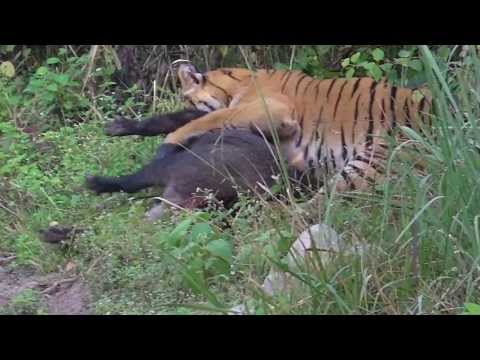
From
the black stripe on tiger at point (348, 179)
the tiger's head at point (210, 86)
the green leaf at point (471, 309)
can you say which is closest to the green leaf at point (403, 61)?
the tiger's head at point (210, 86)

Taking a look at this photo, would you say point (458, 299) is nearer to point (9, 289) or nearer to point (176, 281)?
point (176, 281)

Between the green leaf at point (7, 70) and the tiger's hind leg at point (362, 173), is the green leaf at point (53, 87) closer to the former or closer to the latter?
the green leaf at point (7, 70)

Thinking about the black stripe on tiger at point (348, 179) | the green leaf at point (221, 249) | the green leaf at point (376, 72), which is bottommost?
the green leaf at point (221, 249)

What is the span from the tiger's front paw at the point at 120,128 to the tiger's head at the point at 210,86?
64 cm

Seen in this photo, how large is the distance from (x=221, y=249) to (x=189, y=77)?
97.8 inches

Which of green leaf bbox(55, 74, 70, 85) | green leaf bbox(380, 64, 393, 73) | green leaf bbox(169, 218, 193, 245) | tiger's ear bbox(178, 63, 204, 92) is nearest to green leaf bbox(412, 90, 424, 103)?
green leaf bbox(380, 64, 393, 73)

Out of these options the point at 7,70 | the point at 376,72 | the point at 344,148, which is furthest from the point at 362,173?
the point at 7,70

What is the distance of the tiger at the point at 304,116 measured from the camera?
5.85 metres

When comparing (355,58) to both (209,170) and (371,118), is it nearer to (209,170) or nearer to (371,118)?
(371,118)

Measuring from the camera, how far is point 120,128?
241 inches

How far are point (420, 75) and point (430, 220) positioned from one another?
107 inches

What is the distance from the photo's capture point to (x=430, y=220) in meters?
3.98

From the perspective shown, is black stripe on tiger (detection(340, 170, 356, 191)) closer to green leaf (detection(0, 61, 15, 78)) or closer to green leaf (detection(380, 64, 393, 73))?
green leaf (detection(380, 64, 393, 73))

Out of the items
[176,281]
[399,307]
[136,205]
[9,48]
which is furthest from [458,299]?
[9,48]
